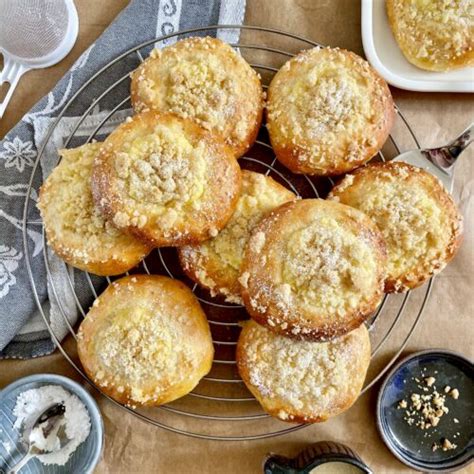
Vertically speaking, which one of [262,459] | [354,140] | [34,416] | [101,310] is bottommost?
[262,459]

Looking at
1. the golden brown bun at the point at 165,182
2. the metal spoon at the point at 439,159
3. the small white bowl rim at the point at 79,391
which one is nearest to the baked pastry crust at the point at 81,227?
the golden brown bun at the point at 165,182

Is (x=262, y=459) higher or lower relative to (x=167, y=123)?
lower

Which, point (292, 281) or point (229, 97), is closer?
point (292, 281)

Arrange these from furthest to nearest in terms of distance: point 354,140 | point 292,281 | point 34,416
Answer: point 34,416
point 354,140
point 292,281

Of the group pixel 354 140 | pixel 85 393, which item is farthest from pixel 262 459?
pixel 354 140

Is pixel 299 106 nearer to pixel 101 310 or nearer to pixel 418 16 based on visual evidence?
pixel 418 16

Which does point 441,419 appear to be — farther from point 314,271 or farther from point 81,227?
point 81,227
